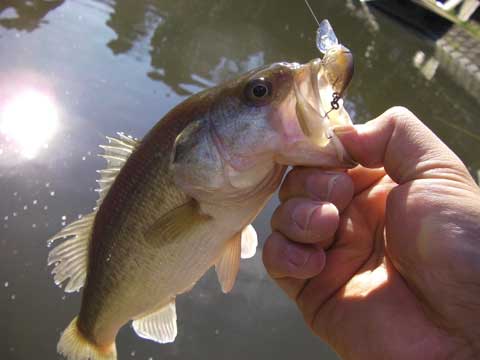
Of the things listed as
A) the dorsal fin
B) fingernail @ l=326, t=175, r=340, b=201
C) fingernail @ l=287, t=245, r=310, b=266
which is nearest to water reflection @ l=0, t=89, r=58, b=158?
the dorsal fin

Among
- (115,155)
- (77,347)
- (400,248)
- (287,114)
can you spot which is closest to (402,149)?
(400,248)

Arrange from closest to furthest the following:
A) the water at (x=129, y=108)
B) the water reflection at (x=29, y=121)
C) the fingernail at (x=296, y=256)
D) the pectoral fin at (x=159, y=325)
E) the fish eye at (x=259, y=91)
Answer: the fish eye at (x=259, y=91)
the fingernail at (x=296, y=256)
the pectoral fin at (x=159, y=325)
the water at (x=129, y=108)
the water reflection at (x=29, y=121)

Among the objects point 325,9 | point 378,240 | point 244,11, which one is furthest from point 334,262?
point 325,9

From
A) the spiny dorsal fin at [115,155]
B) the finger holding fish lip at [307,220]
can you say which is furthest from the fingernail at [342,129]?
the spiny dorsal fin at [115,155]

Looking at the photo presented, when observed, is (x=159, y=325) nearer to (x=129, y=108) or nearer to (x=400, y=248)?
(x=400, y=248)

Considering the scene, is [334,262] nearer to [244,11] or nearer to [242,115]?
[242,115]

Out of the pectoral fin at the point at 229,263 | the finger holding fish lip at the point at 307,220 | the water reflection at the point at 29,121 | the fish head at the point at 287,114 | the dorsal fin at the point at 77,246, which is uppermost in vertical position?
the fish head at the point at 287,114

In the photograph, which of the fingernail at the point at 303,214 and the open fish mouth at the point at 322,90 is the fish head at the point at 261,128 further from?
the fingernail at the point at 303,214
